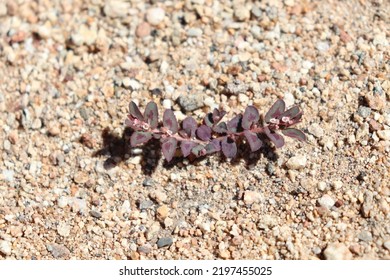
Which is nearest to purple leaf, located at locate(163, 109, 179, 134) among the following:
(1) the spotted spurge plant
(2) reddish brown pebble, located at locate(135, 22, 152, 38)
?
(1) the spotted spurge plant

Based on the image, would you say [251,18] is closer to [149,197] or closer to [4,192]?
[149,197]

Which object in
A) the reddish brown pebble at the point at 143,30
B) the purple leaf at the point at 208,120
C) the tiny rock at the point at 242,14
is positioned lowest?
the purple leaf at the point at 208,120

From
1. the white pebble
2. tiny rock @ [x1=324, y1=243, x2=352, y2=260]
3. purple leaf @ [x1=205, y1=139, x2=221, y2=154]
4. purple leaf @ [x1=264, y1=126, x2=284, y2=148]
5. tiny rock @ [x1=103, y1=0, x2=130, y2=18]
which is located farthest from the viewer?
tiny rock @ [x1=103, y1=0, x2=130, y2=18]

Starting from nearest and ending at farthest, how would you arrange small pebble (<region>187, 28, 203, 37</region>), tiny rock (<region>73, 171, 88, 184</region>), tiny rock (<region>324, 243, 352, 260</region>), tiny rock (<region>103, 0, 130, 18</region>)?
1. tiny rock (<region>324, 243, 352, 260</region>)
2. tiny rock (<region>73, 171, 88, 184</region>)
3. small pebble (<region>187, 28, 203, 37</region>)
4. tiny rock (<region>103, 0, 130, 18</region>)

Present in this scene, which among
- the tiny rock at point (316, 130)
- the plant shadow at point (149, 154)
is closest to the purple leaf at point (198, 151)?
the plant shadow at point (149, 154)

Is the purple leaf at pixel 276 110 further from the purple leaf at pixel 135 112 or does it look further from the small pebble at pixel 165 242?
the small pebble at pixel 165 242

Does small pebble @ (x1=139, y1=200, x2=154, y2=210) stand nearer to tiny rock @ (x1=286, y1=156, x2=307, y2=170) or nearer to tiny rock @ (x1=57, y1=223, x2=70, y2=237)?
tiny rock @ (x1=57, y1=223, x2=70, y2=237)
